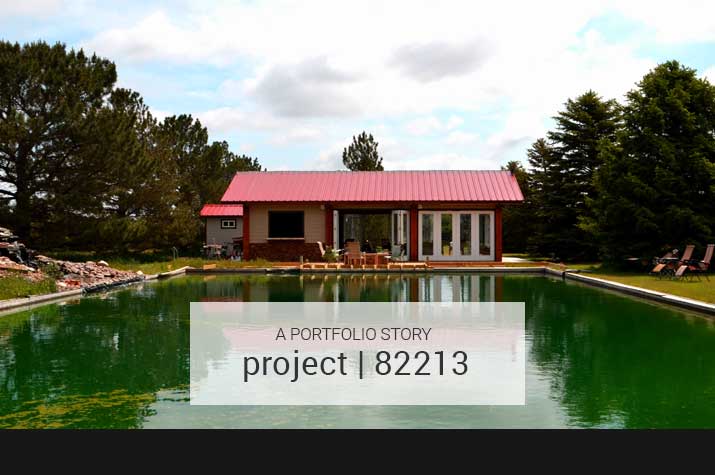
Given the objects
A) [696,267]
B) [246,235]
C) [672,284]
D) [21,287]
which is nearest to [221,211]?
[246,235]

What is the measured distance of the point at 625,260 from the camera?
2244 centimetres

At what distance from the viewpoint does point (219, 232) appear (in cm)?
3450

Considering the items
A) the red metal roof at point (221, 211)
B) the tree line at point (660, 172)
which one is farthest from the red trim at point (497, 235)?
the red metal roof at point (221, 211)

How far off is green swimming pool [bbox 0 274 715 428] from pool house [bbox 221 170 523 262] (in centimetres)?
1291

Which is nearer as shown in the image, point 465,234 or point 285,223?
point 465,234

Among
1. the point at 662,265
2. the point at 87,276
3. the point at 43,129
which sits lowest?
the point at 87,276

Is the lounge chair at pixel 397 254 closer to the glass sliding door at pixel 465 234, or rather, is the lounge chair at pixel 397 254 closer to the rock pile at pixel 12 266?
the glass sliding door at pixel 465 234

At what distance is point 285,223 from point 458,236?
6952 millimetres

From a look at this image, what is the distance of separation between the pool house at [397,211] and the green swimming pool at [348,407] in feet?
42.4

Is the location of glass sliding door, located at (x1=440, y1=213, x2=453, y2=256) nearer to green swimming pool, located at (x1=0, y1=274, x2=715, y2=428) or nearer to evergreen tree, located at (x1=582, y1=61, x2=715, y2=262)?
evergreen tree, located at (x1=582, y1=61, x2=715, y2=262)

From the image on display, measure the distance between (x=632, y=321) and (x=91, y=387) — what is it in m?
8.42

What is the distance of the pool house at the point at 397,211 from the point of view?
28.3m

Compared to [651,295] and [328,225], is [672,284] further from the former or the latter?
[328,225]

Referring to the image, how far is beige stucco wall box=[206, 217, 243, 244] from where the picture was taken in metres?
34.3
